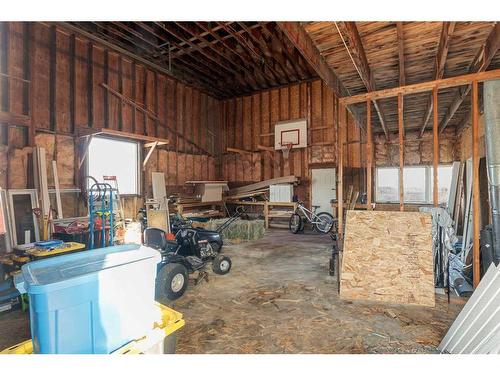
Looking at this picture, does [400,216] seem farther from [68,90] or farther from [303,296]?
[68,90]

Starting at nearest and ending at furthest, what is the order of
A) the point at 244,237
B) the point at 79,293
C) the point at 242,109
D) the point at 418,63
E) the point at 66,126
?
the point at 79,293
the point at 418,63
the point at 66,126
the point at 244,237
the point at 242,109

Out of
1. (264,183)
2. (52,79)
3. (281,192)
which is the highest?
(52,79)

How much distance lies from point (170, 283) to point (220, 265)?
1.14m

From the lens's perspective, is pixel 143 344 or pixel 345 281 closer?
pixel 143 344

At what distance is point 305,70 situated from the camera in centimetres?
906

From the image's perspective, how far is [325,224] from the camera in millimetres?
8586

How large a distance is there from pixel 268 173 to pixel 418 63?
22.8 ft

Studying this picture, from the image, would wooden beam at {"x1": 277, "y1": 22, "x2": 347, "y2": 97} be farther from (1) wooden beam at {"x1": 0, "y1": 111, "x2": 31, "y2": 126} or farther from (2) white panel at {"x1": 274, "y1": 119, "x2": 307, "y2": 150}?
(1) wooden beam at {"x1": 0, "y1": 111, "x2": 31, "y2": 126}

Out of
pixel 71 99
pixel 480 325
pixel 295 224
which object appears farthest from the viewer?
pixel 295 224

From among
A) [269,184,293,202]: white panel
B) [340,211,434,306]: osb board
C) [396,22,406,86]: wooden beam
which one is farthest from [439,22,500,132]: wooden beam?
[269,184,293,202]: white panel

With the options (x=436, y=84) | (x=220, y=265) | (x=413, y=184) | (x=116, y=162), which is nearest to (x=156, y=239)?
(x=220, y=265)

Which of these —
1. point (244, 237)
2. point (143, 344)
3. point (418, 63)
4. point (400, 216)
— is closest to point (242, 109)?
point (244, 237)

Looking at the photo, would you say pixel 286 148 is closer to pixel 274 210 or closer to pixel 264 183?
pixel 264 183

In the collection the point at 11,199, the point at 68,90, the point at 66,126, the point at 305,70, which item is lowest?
the point at 11,199
